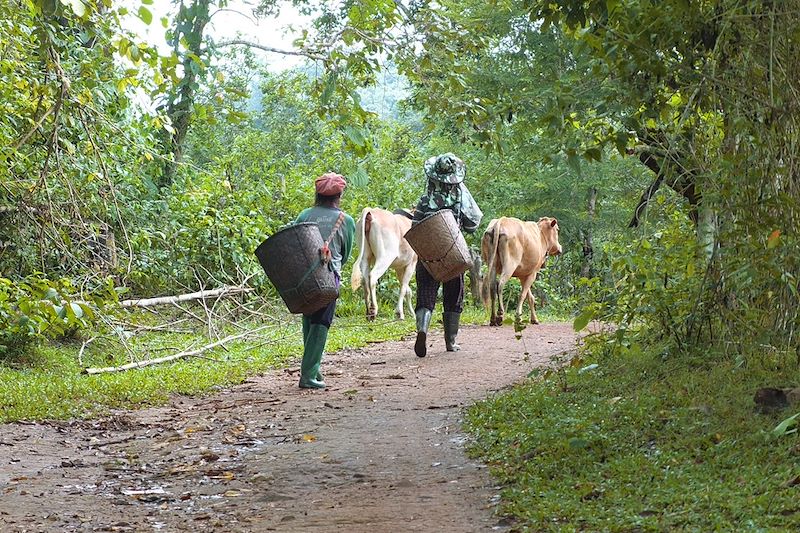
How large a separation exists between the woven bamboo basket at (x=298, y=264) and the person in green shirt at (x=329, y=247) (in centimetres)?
27

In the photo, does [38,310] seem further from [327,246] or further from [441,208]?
[441,208]

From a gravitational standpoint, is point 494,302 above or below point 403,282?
below

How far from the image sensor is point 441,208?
11461 mm

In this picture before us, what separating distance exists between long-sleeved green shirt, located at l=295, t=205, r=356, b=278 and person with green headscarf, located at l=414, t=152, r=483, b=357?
1.79 m

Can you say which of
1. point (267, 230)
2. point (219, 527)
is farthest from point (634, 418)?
point (267, 230)

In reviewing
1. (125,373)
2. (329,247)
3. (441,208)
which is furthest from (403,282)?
(329,247)

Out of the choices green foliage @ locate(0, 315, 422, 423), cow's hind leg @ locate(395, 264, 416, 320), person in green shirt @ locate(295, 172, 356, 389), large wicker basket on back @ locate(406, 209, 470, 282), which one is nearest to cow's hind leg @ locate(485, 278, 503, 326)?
green foliage @ locate(0, 315, 422, 423)

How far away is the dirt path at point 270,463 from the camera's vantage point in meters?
5.15

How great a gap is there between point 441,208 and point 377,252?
521 centimetres

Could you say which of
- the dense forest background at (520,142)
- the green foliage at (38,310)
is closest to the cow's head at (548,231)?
the dense forest background at (520,142)

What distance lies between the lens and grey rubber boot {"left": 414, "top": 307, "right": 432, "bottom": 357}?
11320 mm

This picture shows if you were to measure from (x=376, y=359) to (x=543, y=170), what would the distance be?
10945 millimetres

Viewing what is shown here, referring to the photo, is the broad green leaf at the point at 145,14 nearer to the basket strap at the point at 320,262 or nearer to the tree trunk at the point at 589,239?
the basket strap at the point at 320,262

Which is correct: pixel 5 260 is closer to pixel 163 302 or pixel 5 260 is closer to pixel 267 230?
pixel 163 302
